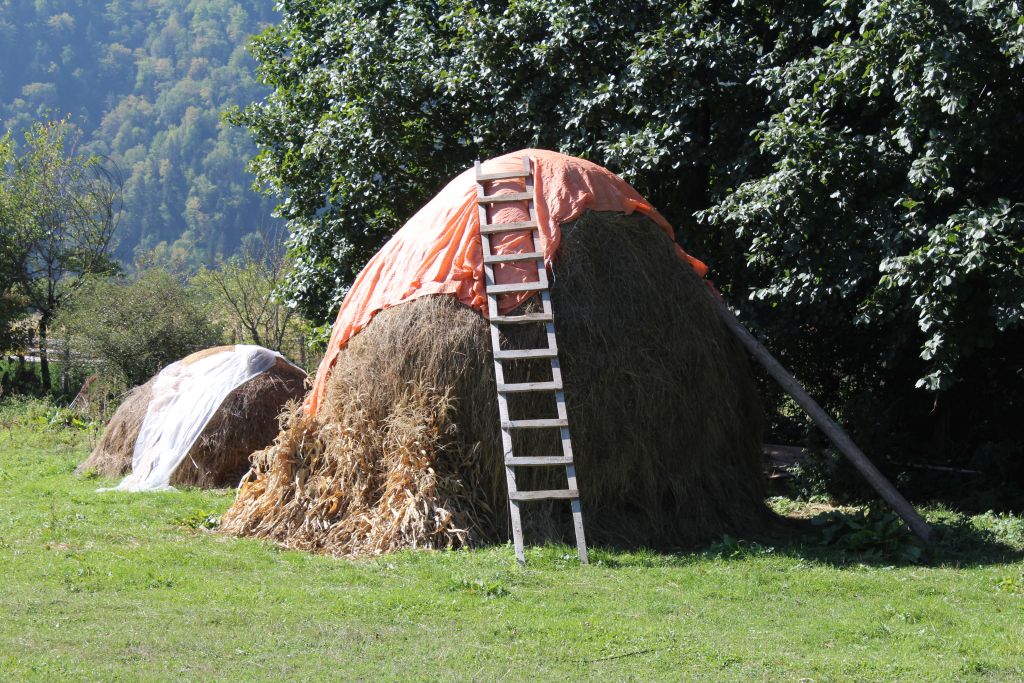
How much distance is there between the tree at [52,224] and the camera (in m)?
28.0

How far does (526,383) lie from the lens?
29.1 ft

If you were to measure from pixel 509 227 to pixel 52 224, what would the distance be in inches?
951

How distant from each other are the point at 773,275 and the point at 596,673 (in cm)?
765

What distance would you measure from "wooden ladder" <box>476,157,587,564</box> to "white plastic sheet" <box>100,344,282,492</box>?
18.5 ft

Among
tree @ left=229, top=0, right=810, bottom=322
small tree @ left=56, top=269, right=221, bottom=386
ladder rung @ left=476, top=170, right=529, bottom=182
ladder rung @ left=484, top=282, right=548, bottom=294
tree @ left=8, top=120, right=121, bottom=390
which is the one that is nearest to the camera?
ladder rung @ left=484, top=282, right=548, bottom=294

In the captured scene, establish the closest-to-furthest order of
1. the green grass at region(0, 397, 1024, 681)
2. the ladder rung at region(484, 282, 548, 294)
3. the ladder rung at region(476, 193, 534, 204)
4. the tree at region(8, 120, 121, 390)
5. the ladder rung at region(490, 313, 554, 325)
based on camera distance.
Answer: the green grass at region(0, 397, 1024, 681)
the ladder rung at region(490, 313, 554, 325)
the ladder rung at region(484, 282, 548, 294)
the ladder rung at region(476, 193, 534, 204)
the tree at region(8, 120, 121, 390)

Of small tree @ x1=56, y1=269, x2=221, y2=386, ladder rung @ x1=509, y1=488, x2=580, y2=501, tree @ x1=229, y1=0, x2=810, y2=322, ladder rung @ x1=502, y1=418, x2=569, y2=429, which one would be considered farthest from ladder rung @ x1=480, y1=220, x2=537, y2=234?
small tree @ x1=56, y1=269, x2=221, y2=386

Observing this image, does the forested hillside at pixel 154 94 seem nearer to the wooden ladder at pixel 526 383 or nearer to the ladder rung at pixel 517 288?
the wooden ladder at pixel 526 383

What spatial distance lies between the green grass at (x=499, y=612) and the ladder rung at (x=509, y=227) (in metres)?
3.05

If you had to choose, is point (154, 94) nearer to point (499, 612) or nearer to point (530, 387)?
point (530, 387)

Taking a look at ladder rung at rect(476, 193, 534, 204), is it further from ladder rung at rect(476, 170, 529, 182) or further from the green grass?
the green grass

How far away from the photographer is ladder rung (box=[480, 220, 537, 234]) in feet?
31.6

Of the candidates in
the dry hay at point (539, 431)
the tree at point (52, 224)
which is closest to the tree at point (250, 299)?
the tree at point (52, 224)

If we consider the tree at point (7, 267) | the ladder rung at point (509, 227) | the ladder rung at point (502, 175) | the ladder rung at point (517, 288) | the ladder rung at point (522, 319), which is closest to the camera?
the ladder rung at point (522, 319)
